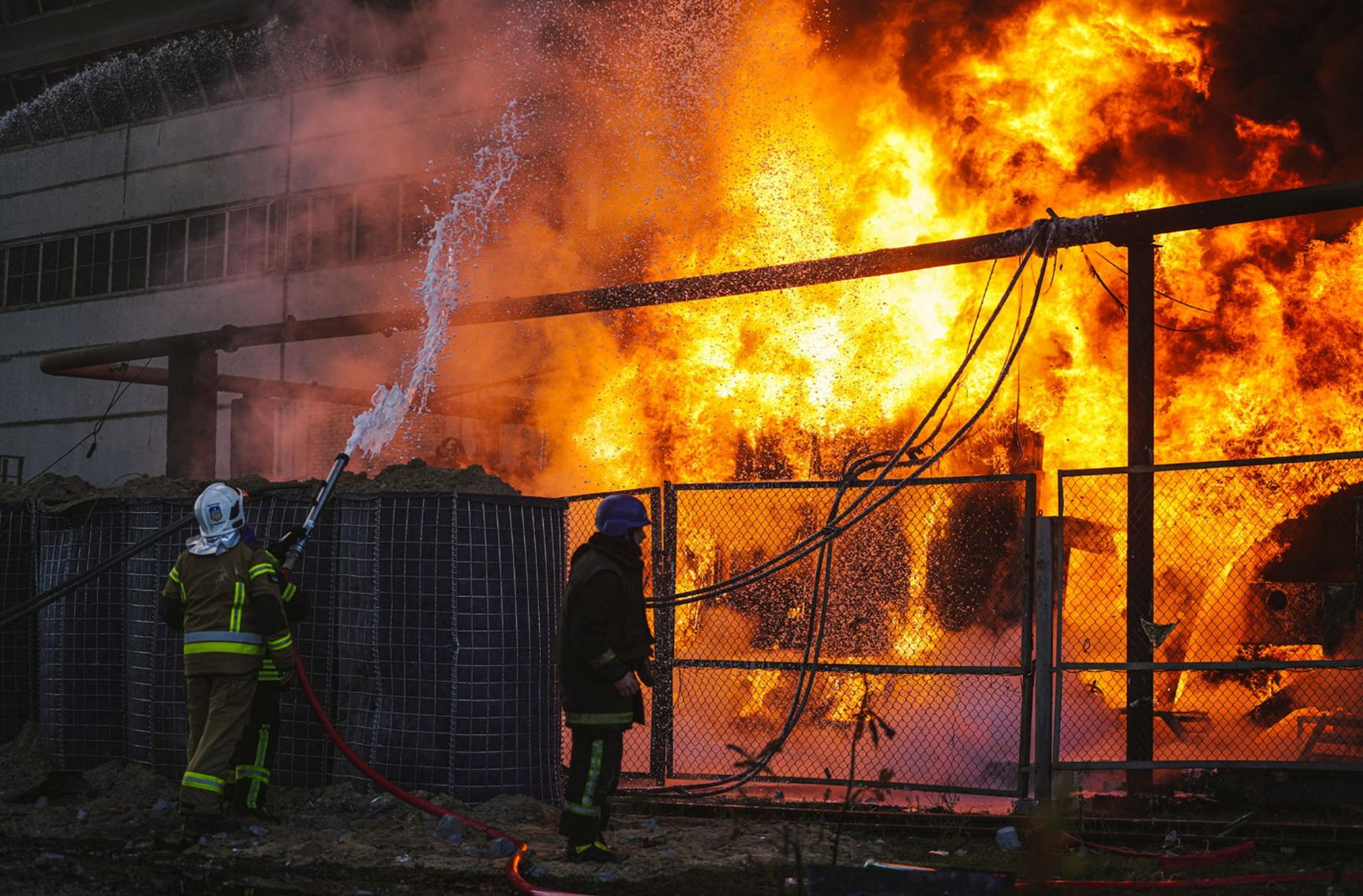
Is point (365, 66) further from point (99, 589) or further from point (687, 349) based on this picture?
point (99, 589)

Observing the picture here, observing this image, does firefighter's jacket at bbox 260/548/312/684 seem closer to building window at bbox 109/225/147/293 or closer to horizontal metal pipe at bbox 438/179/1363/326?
horizontal metal pipe at bbox 438/179/1363/326

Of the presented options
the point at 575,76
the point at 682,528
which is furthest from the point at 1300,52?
the point at 575,76

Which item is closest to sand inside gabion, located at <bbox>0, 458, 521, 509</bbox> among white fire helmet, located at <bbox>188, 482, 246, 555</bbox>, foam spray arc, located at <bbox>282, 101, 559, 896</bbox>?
white fire helmet, located at <bbox>188, 482, 246, 555</bbox>

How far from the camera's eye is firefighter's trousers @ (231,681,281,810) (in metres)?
7.02

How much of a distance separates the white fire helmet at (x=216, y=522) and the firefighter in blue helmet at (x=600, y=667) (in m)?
1.99

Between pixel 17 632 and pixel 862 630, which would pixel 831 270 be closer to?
pixel 862 630

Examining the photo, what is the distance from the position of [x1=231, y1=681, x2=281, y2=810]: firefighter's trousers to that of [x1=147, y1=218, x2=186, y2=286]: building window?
58.7ft

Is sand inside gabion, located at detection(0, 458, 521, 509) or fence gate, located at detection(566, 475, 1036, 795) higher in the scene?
sand inside gabion, located at detection(0, 458, 521, 509)

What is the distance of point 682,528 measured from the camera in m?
13.0

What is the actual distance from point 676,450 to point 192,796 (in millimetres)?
9504

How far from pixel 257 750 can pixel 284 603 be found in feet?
2.70

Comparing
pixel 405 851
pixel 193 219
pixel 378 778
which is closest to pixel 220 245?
pixel 193 219

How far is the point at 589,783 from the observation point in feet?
20.6

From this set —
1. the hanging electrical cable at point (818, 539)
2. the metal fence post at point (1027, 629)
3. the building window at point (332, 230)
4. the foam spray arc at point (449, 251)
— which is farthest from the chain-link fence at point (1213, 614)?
the building window at point (332, 230)
